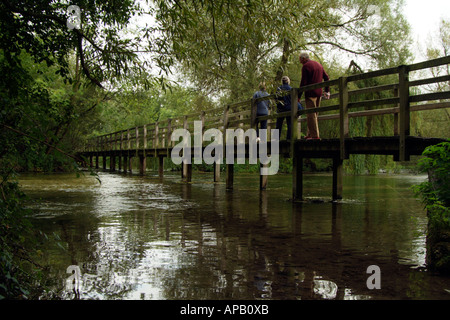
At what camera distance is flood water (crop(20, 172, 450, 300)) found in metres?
3.78

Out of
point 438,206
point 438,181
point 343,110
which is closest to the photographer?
point 438,206

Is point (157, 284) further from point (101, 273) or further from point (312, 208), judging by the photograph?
point (312, 208)

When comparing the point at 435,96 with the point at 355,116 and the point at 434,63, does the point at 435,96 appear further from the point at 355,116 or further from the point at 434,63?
the point at 355,116

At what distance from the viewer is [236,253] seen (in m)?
5.16

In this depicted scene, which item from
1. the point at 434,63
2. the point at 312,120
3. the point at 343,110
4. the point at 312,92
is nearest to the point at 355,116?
the point at 343,110

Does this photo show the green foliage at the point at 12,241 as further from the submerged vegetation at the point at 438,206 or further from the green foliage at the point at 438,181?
the green foliage at the point at 438,181

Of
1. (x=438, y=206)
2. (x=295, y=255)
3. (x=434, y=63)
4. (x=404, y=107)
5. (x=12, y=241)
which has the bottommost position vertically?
(x=295, y=255)

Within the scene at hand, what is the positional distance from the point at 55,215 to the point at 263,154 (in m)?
5.66

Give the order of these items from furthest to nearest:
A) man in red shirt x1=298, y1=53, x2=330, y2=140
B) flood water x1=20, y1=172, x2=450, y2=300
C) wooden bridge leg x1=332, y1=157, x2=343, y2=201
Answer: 1. wooden bridge leg x1=332, y1=157, x2=343, y2=201
2. man in red shirt x1=298, y1=53, x2=330, y2=140
3. flood water x1=20, y1=172, x2=450, y2=300

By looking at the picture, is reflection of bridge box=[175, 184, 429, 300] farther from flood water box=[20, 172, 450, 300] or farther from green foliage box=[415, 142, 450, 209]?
green foliage box=[415, 142, 450, 209]

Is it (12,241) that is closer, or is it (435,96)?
(12,241)

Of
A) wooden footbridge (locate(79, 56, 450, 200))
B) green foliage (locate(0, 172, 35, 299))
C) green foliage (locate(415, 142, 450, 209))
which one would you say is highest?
wooden footbridge (locate(79, 56, 450, 200))

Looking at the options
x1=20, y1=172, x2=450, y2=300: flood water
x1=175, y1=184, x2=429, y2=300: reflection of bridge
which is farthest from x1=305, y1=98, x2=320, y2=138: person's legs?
x1=175, y1=184, x2=429, y2=300: reflection of bridge

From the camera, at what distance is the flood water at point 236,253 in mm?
3779
